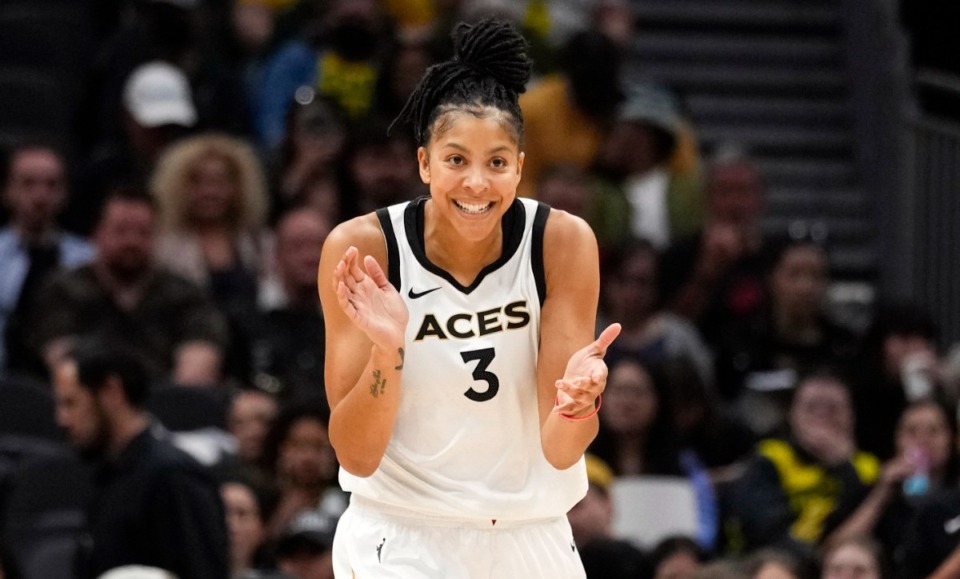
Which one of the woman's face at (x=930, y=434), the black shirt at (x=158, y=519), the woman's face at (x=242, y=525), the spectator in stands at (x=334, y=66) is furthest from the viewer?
the spectator in stands at (x=334, y=66)

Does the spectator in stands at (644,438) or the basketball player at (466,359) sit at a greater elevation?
the basketball player at (466,359)

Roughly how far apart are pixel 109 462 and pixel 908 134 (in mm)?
6343

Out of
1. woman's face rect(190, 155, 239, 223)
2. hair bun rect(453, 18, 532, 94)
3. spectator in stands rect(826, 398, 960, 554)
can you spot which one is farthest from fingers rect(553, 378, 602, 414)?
woman's face rect(190, 155, 239, 223)

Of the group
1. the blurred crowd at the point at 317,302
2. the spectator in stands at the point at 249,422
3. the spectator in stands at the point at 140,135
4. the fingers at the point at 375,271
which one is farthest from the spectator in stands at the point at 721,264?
the fingers at the point at 375,271

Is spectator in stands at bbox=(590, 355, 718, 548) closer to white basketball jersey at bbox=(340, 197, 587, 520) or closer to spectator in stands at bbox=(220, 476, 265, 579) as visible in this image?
spectator in stands at bbox=(220, 476, 265, 579)

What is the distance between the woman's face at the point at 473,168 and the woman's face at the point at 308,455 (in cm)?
395

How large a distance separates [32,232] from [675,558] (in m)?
4.17

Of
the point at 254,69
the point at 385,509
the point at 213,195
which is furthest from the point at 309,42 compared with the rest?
the point at 385,509

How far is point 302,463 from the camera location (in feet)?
27.0

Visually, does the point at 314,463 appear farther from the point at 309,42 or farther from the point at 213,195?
the point at 309,42

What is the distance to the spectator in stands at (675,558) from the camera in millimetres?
7752

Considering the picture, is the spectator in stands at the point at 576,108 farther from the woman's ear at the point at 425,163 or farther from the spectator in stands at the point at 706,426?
the woman's ear at the point at 425,163

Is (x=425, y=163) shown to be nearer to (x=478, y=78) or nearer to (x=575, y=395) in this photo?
(x=478, y=78)

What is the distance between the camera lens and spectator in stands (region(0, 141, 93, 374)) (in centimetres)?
973
